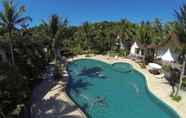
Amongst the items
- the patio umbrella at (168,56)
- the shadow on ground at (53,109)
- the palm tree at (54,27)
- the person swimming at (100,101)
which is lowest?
the person swimming at (100,101)

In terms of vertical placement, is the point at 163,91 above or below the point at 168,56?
below

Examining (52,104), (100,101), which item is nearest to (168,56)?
(100,101)

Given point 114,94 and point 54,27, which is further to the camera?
point 54,27

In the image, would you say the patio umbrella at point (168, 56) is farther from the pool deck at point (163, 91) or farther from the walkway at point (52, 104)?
the walkway at point (52, 104)

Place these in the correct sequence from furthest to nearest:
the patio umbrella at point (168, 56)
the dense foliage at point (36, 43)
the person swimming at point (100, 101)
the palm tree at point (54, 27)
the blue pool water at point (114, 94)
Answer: the patio umbrella at point (168, 56) → the palm tree at point (54, 27) → the person swimming at point (100, 101) → the blue pool water at point (114, 94) → the dense foliage at point (36, 43)

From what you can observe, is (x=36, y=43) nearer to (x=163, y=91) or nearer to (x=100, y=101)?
(x=100, y=101)

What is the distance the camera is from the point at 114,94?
20672mm

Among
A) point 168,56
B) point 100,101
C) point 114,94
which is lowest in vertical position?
point 100,101

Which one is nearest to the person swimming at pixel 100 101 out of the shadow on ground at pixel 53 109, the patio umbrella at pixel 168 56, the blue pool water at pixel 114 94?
the blue pool water at pixel 114 94

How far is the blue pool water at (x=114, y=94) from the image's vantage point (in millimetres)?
16297

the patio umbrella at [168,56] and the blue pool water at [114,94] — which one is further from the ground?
the patio umbrella at [168,56]

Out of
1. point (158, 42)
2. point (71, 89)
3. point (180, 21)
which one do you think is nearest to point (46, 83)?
point (71, 89)

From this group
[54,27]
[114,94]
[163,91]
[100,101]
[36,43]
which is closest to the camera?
[100,101]

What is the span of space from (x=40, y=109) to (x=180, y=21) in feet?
42.4
